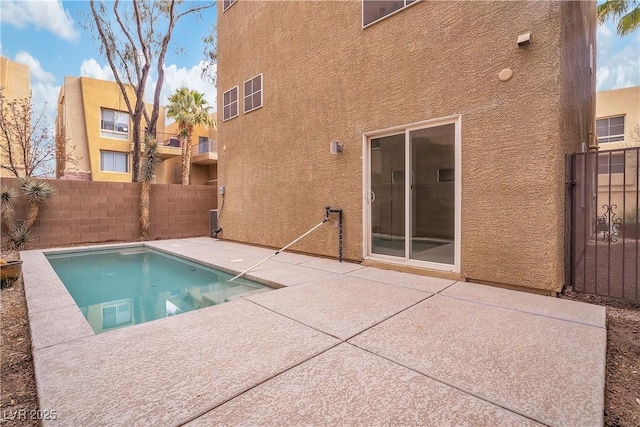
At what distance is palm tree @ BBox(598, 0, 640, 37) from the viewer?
36.8 feet

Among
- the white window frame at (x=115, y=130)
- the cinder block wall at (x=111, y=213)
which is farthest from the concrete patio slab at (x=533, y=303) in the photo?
the white window frame at (x=115, y=130)

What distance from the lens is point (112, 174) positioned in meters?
17.1

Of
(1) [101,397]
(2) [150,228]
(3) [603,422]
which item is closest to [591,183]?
(3) [603,422]

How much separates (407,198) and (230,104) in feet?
21.7

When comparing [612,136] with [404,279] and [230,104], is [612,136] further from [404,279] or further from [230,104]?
[230,104]

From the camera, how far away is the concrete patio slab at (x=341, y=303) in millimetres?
2820

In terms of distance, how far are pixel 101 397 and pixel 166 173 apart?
20952 mm

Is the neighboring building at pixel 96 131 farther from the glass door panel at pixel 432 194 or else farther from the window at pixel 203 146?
the glass door panel at pixel 432 194

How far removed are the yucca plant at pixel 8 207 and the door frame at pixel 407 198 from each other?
8.52 meters

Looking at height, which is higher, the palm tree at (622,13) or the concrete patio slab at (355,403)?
the palm tree at (622,13)

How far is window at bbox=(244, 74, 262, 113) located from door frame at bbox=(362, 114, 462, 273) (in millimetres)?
3800

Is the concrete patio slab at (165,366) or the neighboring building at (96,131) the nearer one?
the concrete patio slab at (165,366)

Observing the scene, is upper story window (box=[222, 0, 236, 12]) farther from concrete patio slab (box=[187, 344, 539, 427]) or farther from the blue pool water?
concrete patio slab (box=[187, 344, 539, 427])

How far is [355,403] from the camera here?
168cm
